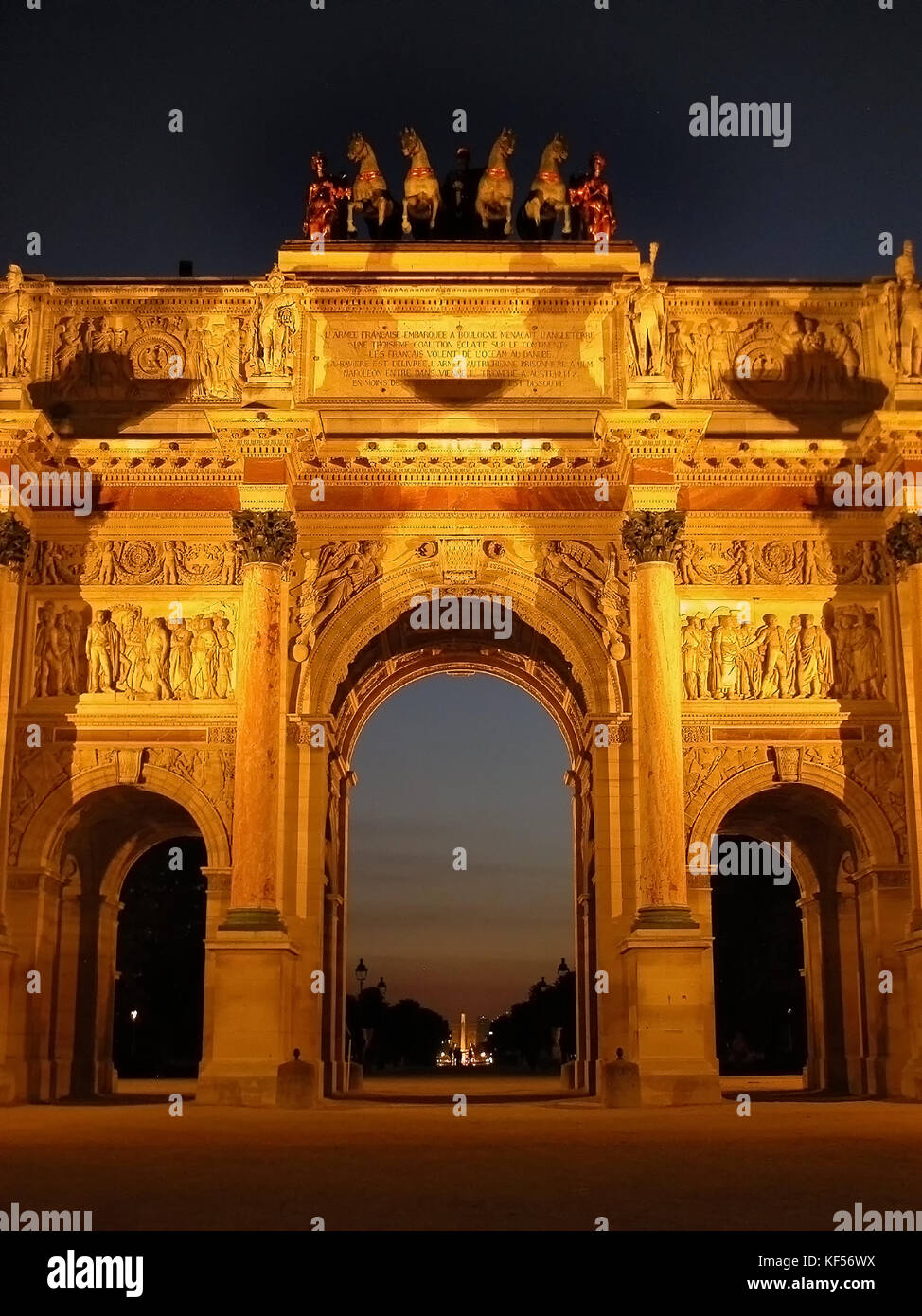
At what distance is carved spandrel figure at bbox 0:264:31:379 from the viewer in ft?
85.3

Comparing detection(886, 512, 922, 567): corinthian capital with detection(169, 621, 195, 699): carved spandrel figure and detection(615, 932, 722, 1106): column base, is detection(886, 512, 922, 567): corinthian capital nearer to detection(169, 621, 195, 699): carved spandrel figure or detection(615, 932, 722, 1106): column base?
detection(615, 932, 722, 1106): column base

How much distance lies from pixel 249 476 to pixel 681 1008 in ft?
34.1

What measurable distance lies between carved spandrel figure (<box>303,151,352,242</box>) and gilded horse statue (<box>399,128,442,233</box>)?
44.2 inches

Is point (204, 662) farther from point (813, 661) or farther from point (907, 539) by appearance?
point (907, 539)

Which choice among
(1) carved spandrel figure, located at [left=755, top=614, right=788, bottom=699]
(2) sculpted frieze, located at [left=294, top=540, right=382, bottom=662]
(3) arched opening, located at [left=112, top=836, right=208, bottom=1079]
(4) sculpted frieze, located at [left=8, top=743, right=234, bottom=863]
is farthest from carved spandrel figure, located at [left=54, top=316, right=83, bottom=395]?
(3) arched opening, located at [left=112, top=836, right=208, bottom=1079]

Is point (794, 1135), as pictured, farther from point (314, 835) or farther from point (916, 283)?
point (916, 283)

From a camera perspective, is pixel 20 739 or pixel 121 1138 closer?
pixel 121 1138

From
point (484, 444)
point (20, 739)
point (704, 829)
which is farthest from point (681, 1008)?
point (20, 739)

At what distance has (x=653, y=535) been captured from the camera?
25297 mm

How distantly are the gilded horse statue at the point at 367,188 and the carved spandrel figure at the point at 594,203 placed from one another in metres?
3.38

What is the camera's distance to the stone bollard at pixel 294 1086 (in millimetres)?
22984

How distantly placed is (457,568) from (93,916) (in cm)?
911
